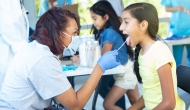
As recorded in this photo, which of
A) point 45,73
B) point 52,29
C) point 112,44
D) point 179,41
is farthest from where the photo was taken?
point 179,41

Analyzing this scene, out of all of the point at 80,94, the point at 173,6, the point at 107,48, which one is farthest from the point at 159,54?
the point at 173,6

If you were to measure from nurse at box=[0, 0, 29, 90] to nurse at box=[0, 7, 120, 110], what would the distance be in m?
0.74

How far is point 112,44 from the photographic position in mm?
2115

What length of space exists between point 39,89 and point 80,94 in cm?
19

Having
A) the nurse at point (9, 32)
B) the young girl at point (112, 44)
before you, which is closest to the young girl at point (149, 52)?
the young girl at point (112, 44)

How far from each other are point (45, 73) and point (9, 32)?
0.94 meters

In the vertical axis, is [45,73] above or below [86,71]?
above

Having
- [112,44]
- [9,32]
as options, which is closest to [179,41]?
[112,44]

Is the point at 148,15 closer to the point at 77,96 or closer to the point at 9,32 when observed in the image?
the point at 77,96

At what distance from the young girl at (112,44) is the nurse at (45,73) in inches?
29.9

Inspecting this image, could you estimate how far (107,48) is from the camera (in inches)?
82.5

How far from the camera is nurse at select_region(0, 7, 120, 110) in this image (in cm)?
118

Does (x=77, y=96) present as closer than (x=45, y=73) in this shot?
No

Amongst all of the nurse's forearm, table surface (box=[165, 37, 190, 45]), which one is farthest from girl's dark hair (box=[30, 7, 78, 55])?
table surface (box=[165, 37, 190, 45])
